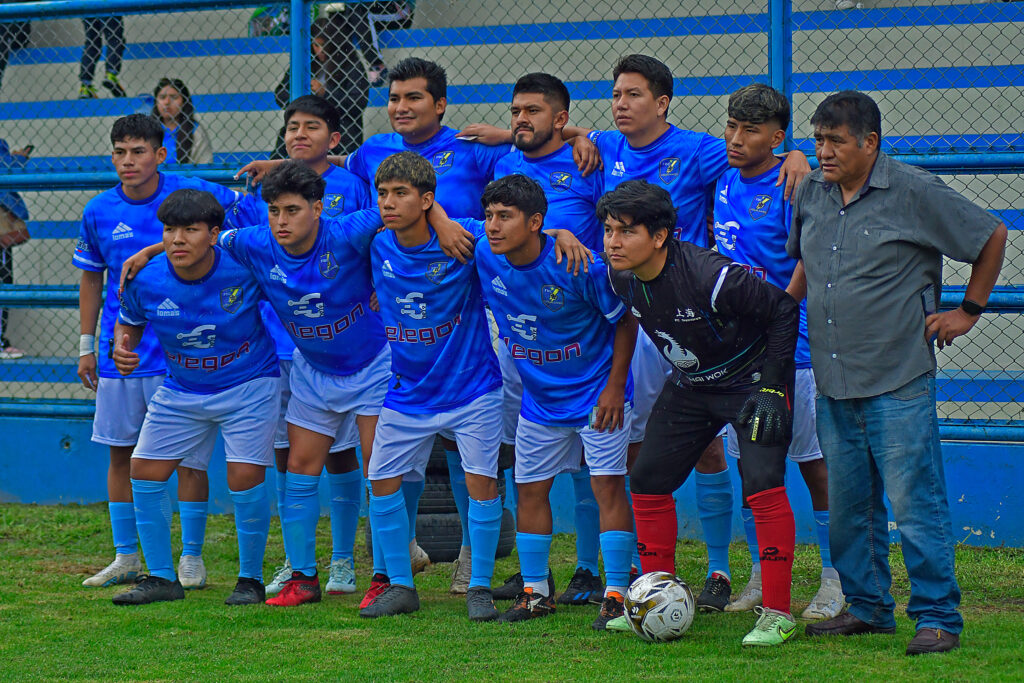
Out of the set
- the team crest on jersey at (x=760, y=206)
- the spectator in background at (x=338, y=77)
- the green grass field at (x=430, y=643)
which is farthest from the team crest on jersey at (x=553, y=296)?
the spectator in background at (x=338, y=77)

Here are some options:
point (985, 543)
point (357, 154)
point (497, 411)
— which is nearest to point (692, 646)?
point (497, 411)

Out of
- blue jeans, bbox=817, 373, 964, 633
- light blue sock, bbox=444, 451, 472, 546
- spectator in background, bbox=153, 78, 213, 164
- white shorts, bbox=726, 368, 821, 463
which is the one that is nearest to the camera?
blue jeans, bbox=817, 373, 964, 633

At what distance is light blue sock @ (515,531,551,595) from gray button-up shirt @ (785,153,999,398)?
1350 mm

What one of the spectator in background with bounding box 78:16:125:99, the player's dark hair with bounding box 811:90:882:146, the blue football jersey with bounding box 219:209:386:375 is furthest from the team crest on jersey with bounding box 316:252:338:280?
the spectator in background with bounding box 78:16:125:99

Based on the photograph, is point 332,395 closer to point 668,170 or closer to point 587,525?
point 587,525

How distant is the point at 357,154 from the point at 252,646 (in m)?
2.49

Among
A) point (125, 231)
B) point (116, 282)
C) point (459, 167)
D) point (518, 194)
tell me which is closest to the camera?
point (518, 194)

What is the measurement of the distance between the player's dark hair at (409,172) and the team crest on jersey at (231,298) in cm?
89

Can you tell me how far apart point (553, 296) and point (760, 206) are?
0.92 m

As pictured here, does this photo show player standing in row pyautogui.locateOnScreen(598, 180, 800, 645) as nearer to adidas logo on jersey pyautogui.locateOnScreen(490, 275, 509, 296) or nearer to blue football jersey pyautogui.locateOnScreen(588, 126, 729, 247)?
adidas logo on jersey pyautogui.locateOnScreen(490, 275, 509, 296)

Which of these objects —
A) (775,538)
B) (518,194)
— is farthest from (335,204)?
(775,538)

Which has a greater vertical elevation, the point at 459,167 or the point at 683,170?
the point at 459,167

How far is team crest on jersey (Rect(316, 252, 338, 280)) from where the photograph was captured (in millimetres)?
4930

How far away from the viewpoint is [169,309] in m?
5.07
